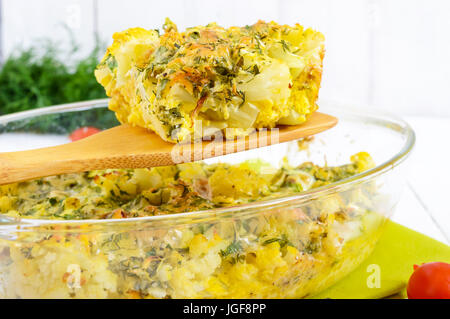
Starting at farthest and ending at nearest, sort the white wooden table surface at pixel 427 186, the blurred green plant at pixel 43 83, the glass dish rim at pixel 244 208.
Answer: the blurred green plant at pixel 43 83 < the white wooden table surface at pixel 427 186 < the glass dish rim at pixel 244 208

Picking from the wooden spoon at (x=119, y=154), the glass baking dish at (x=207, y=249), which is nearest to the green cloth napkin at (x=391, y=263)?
the glass baking dish at (x=207, y=249)

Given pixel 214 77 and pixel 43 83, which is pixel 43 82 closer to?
pixel 43 83

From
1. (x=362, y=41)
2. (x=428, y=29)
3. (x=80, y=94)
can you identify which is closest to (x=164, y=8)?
(x=80, y=94)

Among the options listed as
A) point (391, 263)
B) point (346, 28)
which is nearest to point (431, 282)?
point (391, 263)

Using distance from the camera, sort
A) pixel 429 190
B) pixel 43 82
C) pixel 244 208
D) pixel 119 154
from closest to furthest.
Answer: pixel 244 208 → pixel 119 154 → pixel 429 190 → pixel 43 82

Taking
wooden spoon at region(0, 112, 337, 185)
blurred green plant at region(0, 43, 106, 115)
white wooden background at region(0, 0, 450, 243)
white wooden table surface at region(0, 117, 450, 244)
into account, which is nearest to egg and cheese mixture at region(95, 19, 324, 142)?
wooden spoon at region(0, 112, 337, 185)

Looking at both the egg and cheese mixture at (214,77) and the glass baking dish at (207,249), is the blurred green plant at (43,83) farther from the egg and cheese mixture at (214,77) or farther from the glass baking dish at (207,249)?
the glass baking dish at (207,249)
